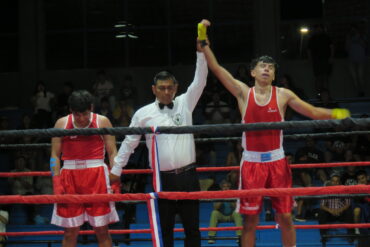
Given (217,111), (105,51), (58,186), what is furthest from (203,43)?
(105,51)

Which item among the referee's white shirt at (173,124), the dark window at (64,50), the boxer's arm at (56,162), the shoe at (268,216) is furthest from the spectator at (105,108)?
the referee's white shirt at (173,124)

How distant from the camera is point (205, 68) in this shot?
3.43 m

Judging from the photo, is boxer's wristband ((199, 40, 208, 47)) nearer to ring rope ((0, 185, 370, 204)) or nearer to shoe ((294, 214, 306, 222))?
ring rope ((0, 185, 370, 204))

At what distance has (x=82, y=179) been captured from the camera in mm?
3492

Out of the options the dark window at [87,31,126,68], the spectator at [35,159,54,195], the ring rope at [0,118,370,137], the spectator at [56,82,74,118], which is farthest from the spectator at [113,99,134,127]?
the ring rope at [0,118,370,137]

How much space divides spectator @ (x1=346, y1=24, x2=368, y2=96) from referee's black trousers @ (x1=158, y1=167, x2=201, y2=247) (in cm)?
Result: 762

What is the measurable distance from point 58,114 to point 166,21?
138 inches

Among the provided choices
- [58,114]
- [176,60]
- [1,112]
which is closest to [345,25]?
[176,60]

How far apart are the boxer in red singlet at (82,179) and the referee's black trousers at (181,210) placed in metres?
0.33

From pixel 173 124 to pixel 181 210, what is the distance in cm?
50

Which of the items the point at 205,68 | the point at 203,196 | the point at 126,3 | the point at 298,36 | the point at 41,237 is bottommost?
the point at 41,237

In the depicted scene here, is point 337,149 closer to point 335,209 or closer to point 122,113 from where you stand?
point 335,209

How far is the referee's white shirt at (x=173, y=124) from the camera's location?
3.39 m

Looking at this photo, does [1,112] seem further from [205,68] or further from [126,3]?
[205,68]
